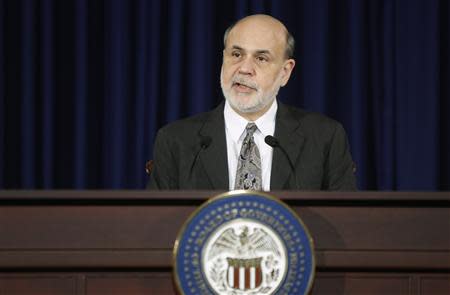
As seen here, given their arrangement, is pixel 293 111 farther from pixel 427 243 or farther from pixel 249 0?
pixel 249 0

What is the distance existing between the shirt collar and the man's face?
2 cm

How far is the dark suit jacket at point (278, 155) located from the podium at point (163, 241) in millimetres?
474

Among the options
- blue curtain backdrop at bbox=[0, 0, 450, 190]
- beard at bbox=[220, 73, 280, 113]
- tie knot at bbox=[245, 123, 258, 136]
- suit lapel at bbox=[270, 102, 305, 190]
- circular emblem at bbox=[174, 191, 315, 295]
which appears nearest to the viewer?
circular emblem at bbox=[174, 191, 315, 295]

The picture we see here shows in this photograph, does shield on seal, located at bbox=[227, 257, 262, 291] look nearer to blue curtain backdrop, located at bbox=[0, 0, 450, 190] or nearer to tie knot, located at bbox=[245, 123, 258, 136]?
tie knot, located at bbox=[245, 123, 258, 136]

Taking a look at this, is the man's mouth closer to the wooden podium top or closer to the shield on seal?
the wooden podium top

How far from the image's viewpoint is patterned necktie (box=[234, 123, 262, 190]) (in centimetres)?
168

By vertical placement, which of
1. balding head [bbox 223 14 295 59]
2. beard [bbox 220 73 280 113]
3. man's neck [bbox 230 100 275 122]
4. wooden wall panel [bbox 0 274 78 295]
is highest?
balding head [bbox 223 14 295 59]

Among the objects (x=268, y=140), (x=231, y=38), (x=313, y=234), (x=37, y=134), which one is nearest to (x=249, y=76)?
(x=231, y=38)

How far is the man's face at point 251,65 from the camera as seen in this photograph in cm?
189

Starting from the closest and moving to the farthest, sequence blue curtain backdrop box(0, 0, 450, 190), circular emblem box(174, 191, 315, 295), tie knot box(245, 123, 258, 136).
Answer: circular emblem box(174, 191, 315, 295) → tie knot box(245, 123, 258, 136) → blue curtain backdrop box(0, 0, 450, 190)

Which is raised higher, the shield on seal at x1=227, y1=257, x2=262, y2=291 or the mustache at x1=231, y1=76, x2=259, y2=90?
the mustache at x1=231, y1=76, x2=259, y2=90

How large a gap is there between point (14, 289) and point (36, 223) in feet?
0.32

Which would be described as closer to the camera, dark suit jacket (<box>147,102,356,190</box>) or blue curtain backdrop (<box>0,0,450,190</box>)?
dark suit jacket (<box>147,102,356,190</box>)

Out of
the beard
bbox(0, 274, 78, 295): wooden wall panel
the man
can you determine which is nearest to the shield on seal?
bbox(0, 274, 78, 295): wooden wall panel
